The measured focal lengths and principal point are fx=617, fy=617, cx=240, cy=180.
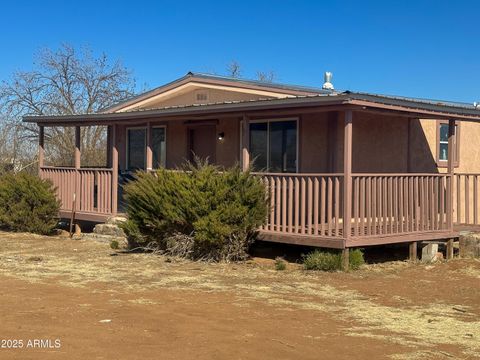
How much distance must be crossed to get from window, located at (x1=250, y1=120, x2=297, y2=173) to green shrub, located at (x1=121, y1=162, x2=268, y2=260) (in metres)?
1.90

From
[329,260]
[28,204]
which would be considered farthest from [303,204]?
[28,204]

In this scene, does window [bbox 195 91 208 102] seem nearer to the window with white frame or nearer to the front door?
the front door

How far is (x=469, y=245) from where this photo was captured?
11938 mm

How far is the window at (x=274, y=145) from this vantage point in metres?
12.9

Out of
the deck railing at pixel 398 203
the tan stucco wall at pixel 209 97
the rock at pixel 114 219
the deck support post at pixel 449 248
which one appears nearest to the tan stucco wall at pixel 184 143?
the tan stucco wall at pixel 209 97

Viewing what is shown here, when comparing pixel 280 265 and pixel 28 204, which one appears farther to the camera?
pixel 28 204

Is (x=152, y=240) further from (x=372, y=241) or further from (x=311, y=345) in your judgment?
(x=311, y=345)

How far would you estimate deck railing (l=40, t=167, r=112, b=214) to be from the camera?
49.6ft

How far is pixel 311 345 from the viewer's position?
18.6ft

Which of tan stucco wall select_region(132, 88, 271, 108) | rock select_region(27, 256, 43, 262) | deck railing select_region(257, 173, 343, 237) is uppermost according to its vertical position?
tan stucco wall select_region(132, 88, 271, 108)

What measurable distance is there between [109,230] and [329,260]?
246 inches

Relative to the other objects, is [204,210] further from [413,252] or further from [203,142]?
[203,142]

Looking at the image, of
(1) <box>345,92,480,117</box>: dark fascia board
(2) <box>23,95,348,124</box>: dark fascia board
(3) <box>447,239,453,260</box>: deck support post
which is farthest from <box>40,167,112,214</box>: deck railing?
(3) <box>447,239,453,260</box>: deck support post

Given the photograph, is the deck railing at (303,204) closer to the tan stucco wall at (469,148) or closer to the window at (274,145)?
the window at (274,145)
